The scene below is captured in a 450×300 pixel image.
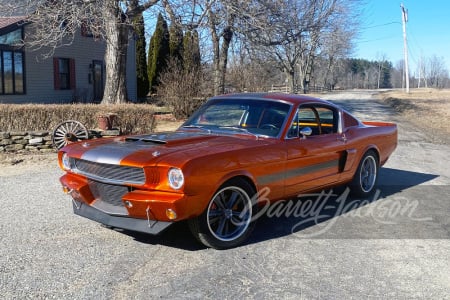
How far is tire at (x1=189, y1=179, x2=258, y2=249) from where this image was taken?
4.42 m

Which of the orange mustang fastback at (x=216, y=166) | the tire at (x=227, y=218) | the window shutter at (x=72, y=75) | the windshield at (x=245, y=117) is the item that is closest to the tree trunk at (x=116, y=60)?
the window shutter at (x=72, y=75)

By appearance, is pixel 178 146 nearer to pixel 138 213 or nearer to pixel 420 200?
pixel 138 213

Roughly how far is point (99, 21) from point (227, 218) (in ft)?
42.2

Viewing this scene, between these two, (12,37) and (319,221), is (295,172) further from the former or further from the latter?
(12,37)

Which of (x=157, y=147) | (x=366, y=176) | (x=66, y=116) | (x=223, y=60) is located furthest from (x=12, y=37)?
(x=157, y=147)

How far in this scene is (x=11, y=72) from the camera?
20188 millimetres

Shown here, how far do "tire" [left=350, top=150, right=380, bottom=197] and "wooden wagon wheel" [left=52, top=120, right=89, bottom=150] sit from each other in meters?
6.31

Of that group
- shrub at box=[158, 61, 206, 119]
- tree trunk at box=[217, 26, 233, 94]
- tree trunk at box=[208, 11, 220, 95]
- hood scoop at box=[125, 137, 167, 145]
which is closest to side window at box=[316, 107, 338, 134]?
hood scoop at box=[125, 137, 167, 145]

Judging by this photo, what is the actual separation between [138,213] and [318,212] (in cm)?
266

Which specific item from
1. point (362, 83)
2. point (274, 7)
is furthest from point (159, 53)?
point (362, 83)

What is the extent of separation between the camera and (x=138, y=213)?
4191 mm

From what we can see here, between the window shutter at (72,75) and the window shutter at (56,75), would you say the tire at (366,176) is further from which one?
the window shutter at (72,75)

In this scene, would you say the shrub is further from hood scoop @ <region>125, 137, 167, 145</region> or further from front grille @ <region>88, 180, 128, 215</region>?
front grille @ <region>88, 180, 128, 215</region>

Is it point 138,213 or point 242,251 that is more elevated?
point 138,213
